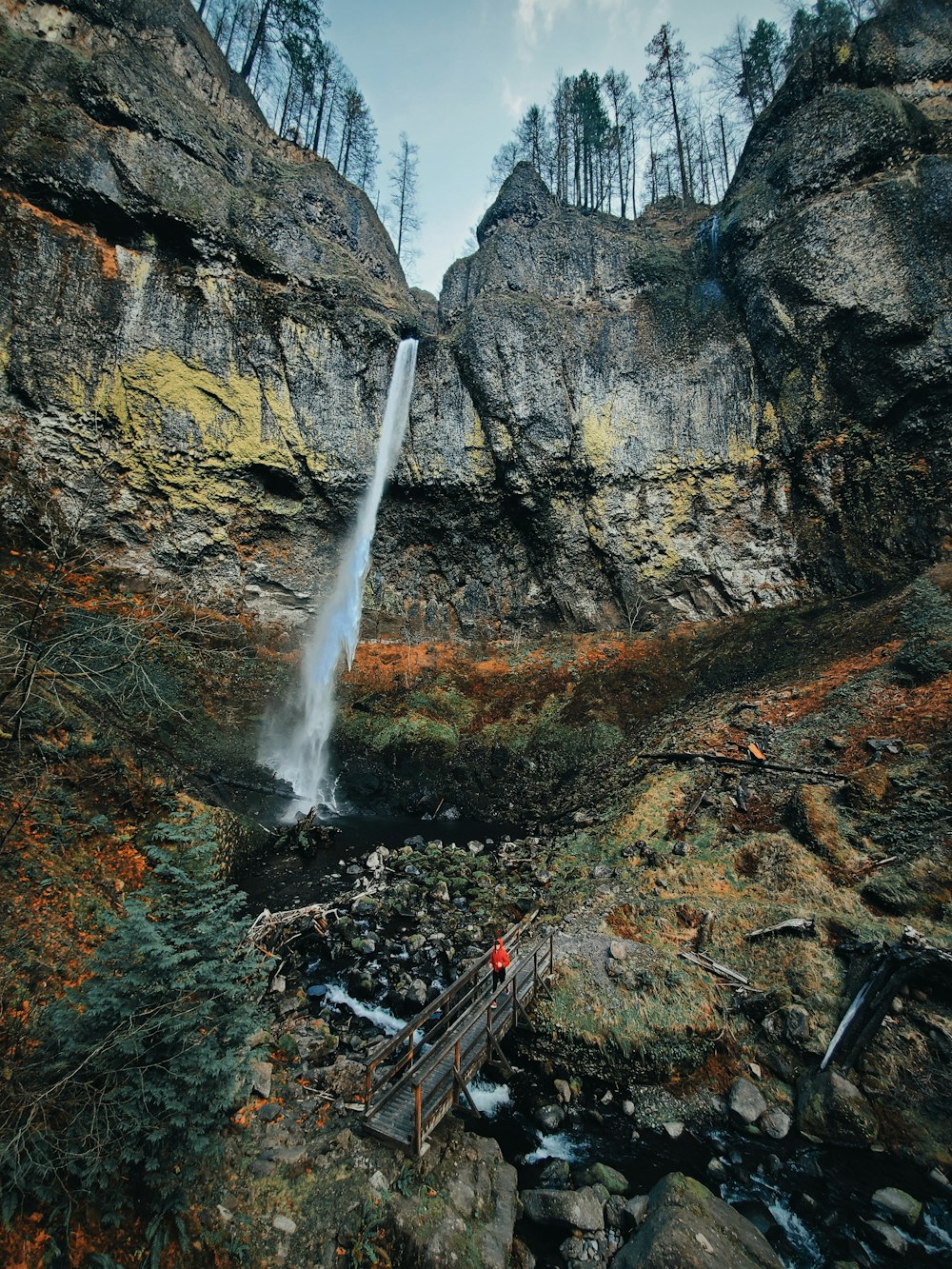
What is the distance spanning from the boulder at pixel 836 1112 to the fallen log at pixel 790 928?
212 centimetres

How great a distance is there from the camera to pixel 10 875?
7527mm

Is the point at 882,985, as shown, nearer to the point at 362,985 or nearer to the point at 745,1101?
the point at 745,1101

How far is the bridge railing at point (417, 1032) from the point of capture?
247 inches

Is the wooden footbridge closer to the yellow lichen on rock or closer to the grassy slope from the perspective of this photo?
the grassy slope

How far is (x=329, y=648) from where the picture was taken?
83.1 feet

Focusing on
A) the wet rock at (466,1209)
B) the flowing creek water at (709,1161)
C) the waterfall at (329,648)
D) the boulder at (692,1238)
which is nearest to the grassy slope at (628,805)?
the flowing creek water at (709,1161)

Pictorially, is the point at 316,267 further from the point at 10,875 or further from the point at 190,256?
the point at 10,875

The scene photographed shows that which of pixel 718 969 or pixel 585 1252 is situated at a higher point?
pixel 718 969

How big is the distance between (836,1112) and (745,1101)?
105 centimetres

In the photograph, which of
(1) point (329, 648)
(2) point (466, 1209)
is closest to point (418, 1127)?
(2) point (466, 1209)

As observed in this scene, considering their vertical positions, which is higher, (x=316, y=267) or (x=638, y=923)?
(x=316, y=267)

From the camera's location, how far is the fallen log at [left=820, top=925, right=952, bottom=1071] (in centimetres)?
716

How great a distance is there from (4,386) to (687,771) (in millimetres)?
26559

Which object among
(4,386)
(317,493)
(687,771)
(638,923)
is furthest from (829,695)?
(4,386)
